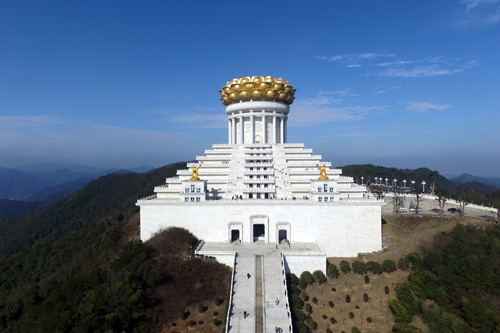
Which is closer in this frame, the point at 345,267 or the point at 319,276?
the point at 319,276

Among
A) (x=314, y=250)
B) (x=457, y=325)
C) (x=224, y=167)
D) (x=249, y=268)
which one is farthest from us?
(x=224, y=167)

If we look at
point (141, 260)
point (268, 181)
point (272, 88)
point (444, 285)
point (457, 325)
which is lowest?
point (457, 325)

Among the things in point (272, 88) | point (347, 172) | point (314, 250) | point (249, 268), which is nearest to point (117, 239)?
point (249, 268)

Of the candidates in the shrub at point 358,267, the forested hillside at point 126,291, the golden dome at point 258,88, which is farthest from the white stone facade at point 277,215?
the golden dome at point 258,88

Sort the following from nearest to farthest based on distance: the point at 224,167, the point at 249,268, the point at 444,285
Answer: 1. the point at 444,285
2. the point at 249,268
3. the point at 224,167

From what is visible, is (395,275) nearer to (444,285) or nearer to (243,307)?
(444,285)

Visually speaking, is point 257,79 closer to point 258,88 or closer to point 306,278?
point 258,88

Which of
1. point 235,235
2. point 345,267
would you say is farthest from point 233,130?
point 345,267
